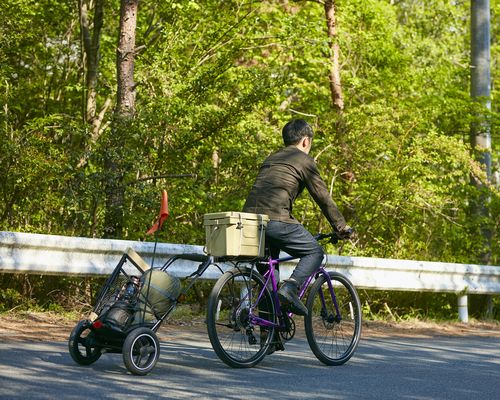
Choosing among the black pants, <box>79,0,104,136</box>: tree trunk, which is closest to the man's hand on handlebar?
the black pants

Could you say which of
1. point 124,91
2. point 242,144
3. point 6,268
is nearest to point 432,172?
point 242,144

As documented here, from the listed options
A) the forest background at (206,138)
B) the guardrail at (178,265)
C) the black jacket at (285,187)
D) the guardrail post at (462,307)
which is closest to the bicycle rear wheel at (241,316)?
the black jacket at (285,187)

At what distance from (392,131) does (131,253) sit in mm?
9043

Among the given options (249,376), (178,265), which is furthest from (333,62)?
(249,376)

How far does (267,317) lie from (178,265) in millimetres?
3033

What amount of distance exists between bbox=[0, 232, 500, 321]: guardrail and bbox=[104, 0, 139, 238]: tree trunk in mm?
1431

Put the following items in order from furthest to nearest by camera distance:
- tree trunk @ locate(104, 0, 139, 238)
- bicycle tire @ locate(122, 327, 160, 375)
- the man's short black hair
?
1. tree trunk @ locate(104, 0, 139, 238)
2. the man's short black hair
3. bicycle tire @ locate(122, 327, 160, 375)

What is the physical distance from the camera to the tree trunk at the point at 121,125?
1168cm

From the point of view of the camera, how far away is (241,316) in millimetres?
7523

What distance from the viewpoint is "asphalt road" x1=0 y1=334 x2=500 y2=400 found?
5906mm

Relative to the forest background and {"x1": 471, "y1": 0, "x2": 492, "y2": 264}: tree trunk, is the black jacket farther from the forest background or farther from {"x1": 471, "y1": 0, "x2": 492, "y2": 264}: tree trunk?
{"x1": 471, "y1": 0, "x2": 492, "y2": 264}: tree trunk

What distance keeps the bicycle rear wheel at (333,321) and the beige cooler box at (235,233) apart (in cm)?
78

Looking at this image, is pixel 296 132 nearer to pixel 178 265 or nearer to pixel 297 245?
pixel 297 245

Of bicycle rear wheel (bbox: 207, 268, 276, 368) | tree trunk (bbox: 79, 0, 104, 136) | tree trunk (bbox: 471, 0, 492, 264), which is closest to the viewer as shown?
bicycle rear wheel (bbox: 207, 268, 276, 368)
